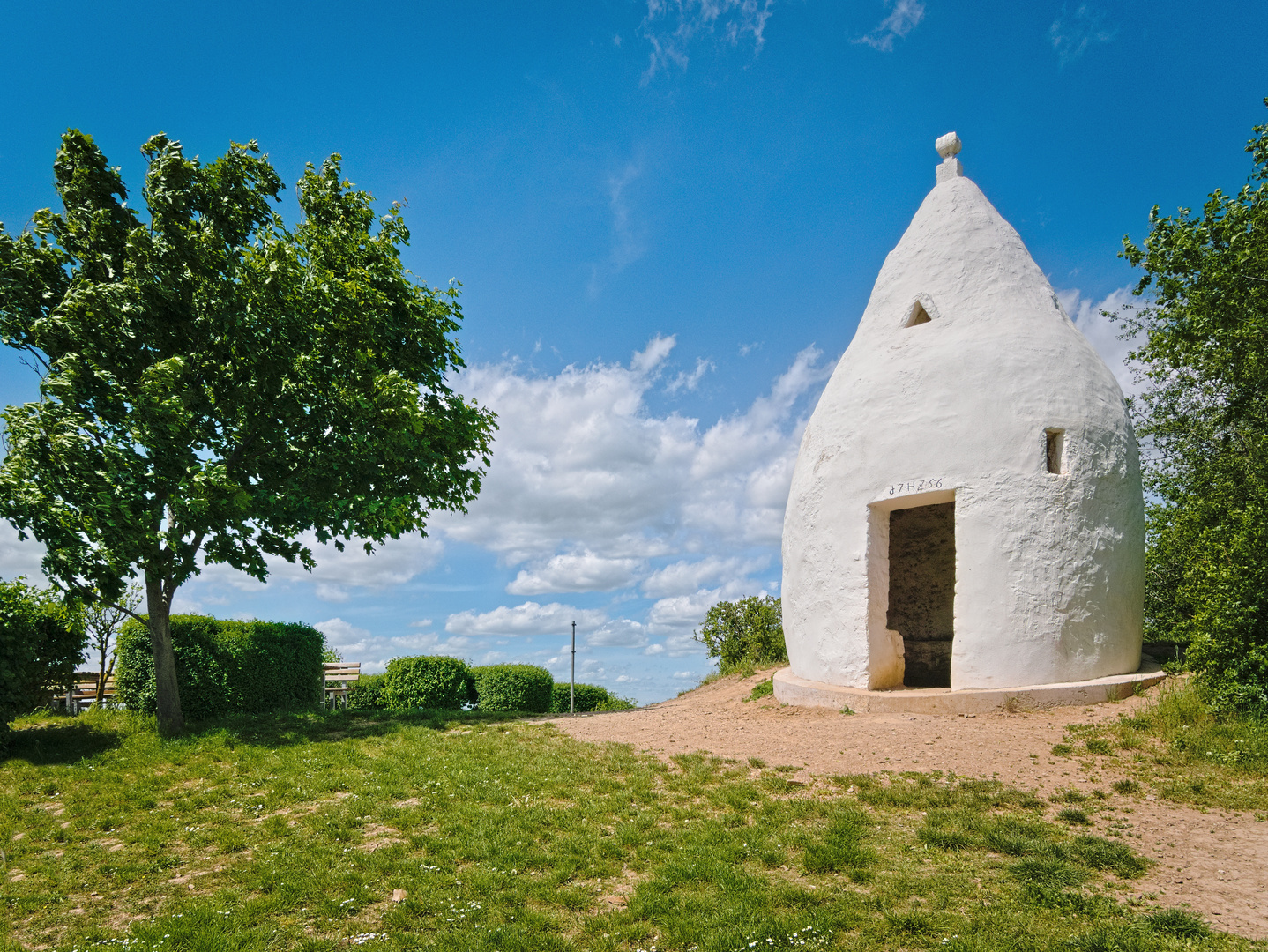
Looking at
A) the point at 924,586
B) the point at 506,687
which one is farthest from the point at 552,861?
the point at 924,586

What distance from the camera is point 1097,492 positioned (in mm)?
11148

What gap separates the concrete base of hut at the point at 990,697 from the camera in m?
10.3

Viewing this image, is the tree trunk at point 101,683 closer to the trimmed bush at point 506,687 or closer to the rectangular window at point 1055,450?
the trimmed bush at point 506,687

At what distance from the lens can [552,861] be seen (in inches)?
240

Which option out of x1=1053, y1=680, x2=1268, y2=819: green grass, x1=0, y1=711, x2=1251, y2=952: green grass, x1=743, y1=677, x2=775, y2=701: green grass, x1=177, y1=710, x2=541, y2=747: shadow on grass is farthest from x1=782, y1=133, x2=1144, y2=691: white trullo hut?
x1=177, y1=710, x2=541, y2=747: shadow on grass

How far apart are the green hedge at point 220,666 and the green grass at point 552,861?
353 centimetres

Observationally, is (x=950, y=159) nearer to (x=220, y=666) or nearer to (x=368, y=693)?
(x=220, y=666)

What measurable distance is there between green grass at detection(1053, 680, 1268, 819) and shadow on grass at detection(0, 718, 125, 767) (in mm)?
13730

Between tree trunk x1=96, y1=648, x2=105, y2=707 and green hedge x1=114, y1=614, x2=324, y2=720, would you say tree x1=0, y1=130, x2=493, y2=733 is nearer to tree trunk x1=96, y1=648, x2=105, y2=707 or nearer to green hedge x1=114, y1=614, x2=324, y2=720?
green hedge x1=114, y1=614, x2=324, y2=720

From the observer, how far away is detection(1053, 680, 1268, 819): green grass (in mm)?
7371

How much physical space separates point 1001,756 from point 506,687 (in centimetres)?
1256

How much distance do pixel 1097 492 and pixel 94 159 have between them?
1760 centimetres

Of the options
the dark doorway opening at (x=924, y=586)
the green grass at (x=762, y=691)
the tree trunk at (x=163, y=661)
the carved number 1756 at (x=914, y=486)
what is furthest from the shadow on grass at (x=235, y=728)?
the dark doorway opening at (x=924, y=586)

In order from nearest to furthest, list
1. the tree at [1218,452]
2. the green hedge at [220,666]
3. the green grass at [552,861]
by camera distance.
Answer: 1. the green grass at [552,861]
2. the tree at [1218,452]
3. the green hedge at [220,666]
